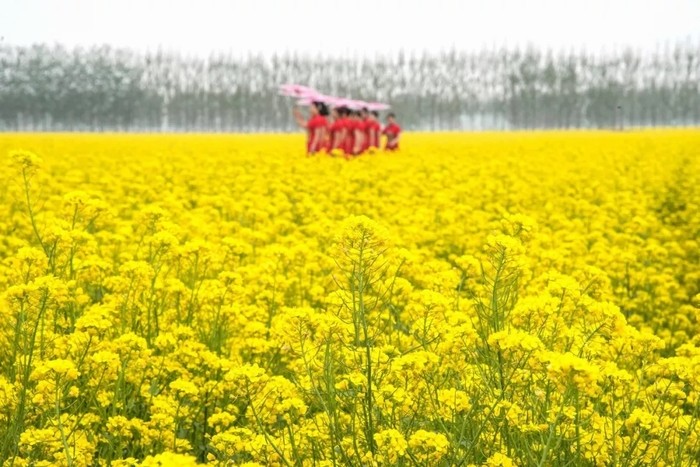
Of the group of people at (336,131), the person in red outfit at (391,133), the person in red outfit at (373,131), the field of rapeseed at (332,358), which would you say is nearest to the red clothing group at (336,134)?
the group of people at (336,131)

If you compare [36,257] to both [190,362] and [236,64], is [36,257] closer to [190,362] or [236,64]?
[190,362]

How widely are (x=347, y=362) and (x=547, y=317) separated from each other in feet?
2.66

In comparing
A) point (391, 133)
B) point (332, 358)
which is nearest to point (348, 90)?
point (391, 133)

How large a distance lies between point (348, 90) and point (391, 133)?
61.1m

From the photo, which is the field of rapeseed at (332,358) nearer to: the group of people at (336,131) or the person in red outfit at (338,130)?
the group of people at (336,131)

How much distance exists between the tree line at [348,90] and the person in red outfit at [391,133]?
50.8m

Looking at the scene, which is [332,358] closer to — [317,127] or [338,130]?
[317,127]

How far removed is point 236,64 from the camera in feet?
284

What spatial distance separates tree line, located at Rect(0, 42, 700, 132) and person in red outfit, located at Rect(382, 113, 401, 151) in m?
50.8

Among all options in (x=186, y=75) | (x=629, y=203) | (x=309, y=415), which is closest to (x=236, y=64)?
(x=186, y=75)

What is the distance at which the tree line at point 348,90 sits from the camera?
77188mm

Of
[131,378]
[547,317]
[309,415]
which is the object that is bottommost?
[309,415]

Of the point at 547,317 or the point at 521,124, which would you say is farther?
the point at 521,124

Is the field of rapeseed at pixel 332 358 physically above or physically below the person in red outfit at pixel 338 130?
below
